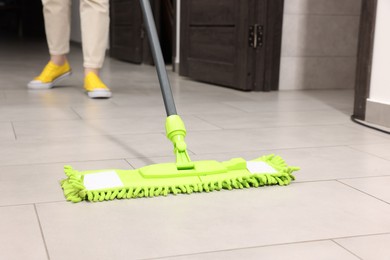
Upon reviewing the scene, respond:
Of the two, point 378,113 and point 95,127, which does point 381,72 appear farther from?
point 95,127

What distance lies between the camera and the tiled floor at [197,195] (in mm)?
780

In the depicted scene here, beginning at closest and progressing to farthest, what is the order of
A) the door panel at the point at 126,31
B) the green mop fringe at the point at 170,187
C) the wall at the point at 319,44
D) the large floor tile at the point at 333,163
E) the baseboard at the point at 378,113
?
the green mop fringe at the point at 170,187 < the large floor tile at the point at 333,163 < the baseboard at the point at 378,113 < the wall at the point at 319,44 < the door panel at the point at 126,31

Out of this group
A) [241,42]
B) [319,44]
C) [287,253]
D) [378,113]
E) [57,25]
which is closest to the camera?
[287,253]

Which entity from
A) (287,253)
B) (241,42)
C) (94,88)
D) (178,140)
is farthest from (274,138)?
(241,42)

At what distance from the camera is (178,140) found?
1.05 meters

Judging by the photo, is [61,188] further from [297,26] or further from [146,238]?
[297,26]

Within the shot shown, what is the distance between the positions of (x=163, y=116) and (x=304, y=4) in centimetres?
115

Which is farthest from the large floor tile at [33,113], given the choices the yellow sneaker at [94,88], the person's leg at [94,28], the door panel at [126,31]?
the door panel at [126,31]

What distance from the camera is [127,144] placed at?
1409 mm

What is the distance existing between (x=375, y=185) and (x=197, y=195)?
0.36 m

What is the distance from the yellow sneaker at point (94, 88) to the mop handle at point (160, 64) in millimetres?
957

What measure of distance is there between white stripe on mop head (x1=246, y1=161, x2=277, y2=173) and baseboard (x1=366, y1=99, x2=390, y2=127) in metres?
0.78

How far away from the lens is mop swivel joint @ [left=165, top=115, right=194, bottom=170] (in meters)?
1.02

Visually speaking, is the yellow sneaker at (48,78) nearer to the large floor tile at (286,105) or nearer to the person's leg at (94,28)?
the person's leg at (94,28)
